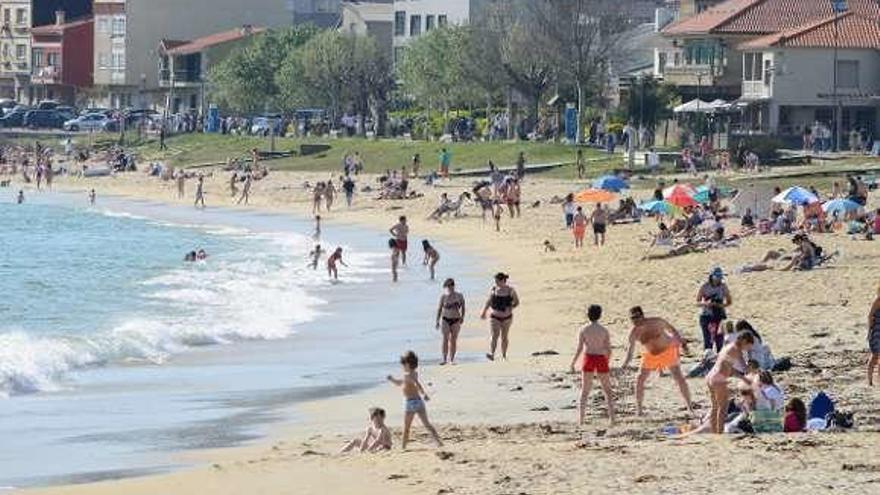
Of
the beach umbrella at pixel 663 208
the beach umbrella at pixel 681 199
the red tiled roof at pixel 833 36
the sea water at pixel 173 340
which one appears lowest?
the sea water at pixel 173 340

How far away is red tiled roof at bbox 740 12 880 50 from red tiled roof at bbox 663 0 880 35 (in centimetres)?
248

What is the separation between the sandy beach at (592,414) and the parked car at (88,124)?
6174 centimetres

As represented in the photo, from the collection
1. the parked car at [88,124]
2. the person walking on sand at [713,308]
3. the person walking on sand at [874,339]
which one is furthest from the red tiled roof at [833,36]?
the person walking on sand at [874,339]

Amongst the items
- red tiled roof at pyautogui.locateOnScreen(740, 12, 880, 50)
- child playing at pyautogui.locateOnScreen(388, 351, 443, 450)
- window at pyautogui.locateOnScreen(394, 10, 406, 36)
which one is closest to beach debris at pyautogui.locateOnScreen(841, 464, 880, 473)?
child playing at pyautogui.locateOnScreen(388, 351, 443, 450)

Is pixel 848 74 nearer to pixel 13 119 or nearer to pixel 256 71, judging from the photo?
pixel 256 71

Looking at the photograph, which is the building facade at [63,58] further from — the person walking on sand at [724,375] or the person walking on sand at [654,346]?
the person walking on sand at [724,375]

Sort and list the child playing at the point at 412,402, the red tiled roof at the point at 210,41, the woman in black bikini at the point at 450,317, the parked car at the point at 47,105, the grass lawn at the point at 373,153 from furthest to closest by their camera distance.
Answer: the parked car at the point at 47,105 → the red tiled roof at the point at 210,41 → the grass lawn at the point at 373,153 → the woman in black bikini at the point at 450,317 → the child playing at the point at 412,402

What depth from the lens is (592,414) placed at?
2250 centimetres

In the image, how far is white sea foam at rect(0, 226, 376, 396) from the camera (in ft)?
98.7

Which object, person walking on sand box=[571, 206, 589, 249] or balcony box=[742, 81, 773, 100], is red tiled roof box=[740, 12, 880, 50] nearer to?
balcony box=[742, 81, 773, 100]

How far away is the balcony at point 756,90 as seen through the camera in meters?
73.2

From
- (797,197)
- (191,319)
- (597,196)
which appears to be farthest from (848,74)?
(191,319)

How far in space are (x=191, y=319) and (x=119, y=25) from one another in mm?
81510

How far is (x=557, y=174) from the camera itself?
6794cm
